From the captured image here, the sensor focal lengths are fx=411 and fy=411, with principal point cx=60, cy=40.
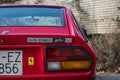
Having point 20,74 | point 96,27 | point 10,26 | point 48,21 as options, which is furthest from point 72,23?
point 96,27

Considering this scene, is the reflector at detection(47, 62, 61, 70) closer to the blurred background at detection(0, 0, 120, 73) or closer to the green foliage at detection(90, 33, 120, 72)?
the blurred background at detection(0, 0, 120, 73)

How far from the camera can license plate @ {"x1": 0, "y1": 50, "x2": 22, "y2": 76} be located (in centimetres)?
438

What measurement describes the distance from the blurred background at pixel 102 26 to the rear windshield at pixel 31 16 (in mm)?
5064

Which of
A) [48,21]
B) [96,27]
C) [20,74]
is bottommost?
[96,27]

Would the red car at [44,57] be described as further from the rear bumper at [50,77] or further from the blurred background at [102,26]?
the blurred background at [102,26]

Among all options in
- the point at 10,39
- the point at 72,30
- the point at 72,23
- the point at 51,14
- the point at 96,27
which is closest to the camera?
the point at 10,39

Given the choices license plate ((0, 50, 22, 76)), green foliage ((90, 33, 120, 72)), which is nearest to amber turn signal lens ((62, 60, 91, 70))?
license plate ((0, 50, 22, 76))

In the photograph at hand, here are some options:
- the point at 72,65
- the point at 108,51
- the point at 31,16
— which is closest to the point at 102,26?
the point at 108,51

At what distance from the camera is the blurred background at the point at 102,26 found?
10.8 meters

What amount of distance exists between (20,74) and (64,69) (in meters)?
0.47

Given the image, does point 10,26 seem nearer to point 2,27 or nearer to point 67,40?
point 2,27

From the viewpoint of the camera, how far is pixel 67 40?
438 cm

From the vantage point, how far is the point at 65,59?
4340mm

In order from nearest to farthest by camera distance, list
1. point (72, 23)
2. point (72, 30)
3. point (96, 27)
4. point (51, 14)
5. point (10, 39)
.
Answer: point (10, 39) < point (72, 30) < point (72, 23) < point (51, 14) < point (96, 27)
